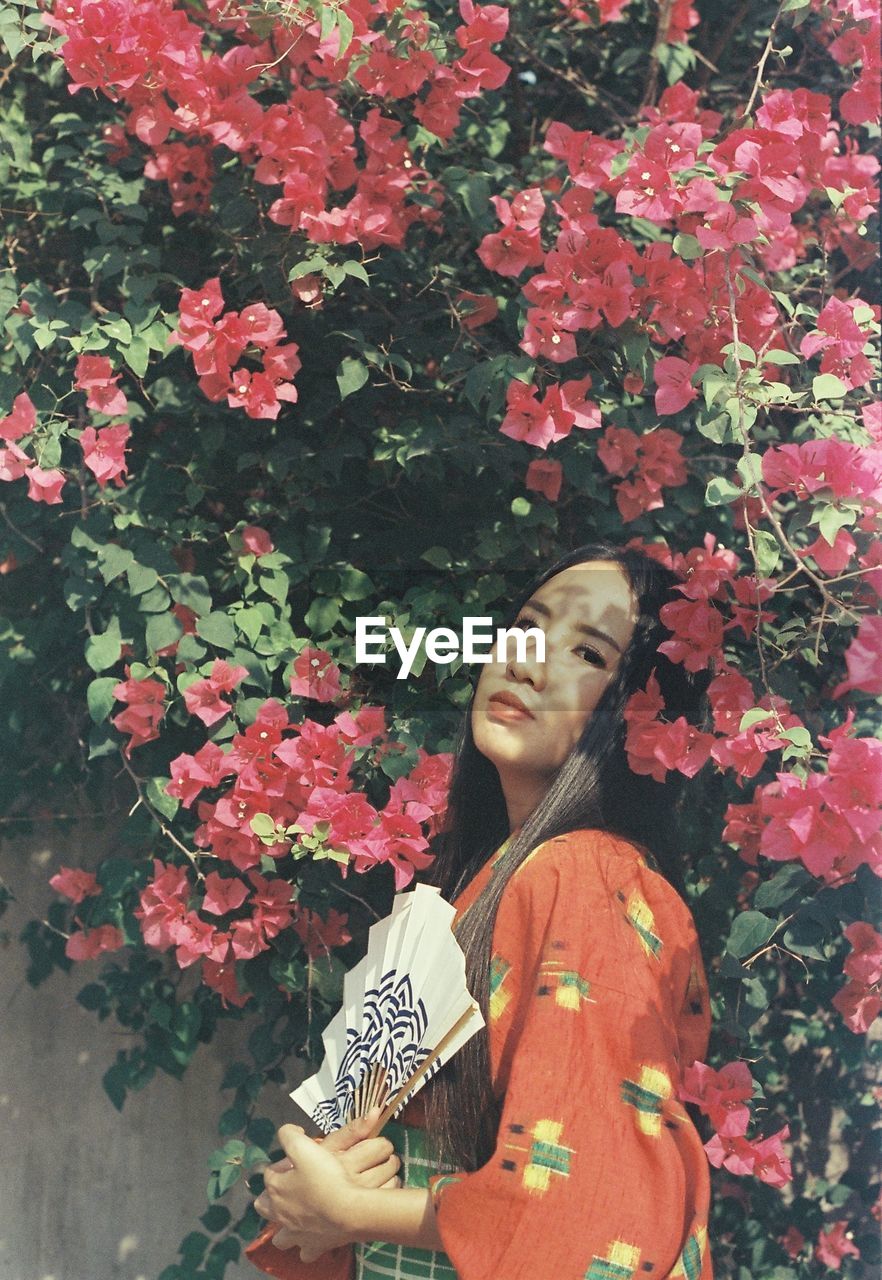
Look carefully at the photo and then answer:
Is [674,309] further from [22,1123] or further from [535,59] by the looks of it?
[22,1123]

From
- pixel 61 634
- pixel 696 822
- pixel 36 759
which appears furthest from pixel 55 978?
pixel 696 822

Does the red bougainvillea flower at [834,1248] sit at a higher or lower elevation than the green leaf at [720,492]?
lower

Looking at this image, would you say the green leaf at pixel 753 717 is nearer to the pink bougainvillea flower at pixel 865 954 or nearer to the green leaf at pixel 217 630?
the pink bougainvillea flower at pixel 865 954

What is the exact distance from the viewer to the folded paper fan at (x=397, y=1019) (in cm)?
125

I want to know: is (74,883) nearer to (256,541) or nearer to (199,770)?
(199,770)

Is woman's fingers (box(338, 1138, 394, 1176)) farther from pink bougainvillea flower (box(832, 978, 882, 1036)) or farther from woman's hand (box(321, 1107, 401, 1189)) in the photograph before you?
pink bougainvillea flower (box(832, 978, 882, 1036))

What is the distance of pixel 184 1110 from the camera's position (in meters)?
2.01

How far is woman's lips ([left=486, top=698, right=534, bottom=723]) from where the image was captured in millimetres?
1424

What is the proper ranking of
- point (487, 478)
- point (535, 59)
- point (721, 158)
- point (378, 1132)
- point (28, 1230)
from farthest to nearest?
point (28, 1230)
point (535, 59)
point (487, 478)
point (721, 158)
point (378, 1132)

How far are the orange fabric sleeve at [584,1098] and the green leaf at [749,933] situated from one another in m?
0.18

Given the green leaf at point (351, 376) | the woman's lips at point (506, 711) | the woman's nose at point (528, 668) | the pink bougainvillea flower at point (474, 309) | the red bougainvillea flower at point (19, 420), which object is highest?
the pink bougainvillea flower at point (474, 309)

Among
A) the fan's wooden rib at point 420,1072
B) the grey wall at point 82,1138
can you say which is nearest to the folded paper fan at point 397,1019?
the fan's wooden rib at point 420,1072

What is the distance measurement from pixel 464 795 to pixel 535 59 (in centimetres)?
108

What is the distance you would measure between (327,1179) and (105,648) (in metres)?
0.71
